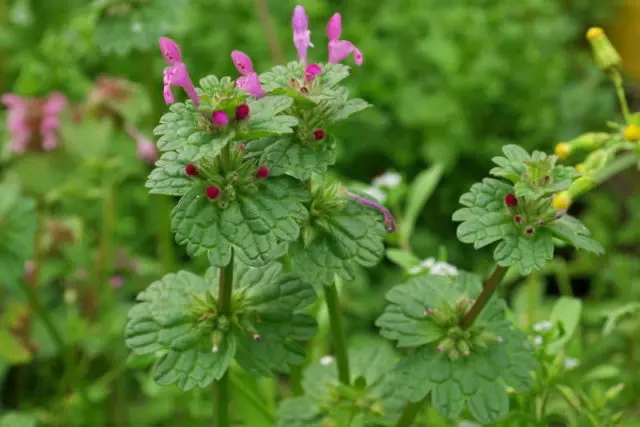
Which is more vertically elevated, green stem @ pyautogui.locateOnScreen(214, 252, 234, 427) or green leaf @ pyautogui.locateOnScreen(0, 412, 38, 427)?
green stem @ pyautogui.locateOnScreen(214, 252, 234, 427)

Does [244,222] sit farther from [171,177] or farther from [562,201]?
[562,201]

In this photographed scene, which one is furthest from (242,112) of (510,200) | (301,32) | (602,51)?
(602,51)

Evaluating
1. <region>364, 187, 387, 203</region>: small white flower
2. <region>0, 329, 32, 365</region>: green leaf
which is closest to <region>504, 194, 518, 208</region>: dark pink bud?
<region>364, 187, 387, 203</region>: small white flower

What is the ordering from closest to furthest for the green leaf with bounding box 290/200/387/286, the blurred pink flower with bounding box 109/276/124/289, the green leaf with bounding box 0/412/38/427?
the green leaf with bounding box 290/200/387/286, the green leaf with bounding box 0/412/38/427, the blurred pink flower with bounding box 109/276/124/289

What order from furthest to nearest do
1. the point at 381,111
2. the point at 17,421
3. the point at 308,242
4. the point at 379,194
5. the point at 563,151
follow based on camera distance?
the point at 381,111 < the point at 379,194 < the point at 17,421 < the point at 563,151 < the point at 308,242

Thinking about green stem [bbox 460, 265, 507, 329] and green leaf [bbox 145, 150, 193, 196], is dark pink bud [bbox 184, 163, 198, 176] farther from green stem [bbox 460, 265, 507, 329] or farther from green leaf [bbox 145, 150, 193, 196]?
green stem [bbox 460, 265, 507, 329]

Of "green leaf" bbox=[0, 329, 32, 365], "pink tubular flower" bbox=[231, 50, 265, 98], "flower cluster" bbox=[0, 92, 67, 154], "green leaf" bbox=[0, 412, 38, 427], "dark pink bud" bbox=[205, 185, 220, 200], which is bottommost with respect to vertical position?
"green leaf" bbox=[0, 329, 32, 365]

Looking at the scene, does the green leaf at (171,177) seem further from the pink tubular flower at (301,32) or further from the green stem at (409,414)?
the green stem at (409,414)
